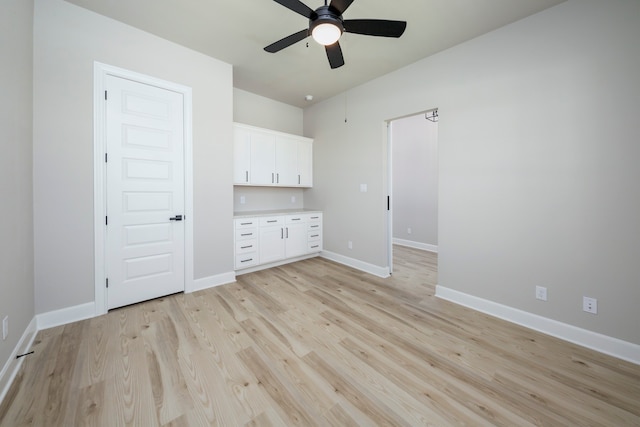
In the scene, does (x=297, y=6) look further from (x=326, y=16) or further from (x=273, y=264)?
(x=273, y=264)

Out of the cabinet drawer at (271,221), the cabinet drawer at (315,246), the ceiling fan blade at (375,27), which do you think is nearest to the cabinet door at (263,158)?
the cabinet drawer at (271,221)

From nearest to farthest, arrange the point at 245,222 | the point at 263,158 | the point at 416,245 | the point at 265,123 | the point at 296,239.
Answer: the point at 245,222, the point at 263,158, the point at 296,239, the point at 265,123, the point at 416,245

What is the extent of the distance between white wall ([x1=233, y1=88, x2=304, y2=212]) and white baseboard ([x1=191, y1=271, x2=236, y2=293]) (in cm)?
127

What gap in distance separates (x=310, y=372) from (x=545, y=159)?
8.90 ft

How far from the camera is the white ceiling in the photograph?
6.98ft

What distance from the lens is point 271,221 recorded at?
3.84m

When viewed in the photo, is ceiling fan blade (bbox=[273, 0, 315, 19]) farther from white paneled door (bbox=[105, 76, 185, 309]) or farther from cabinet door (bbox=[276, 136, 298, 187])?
cabinet door (bbox=[276, 136, 298, 187])

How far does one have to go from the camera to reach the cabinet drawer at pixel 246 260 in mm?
3477

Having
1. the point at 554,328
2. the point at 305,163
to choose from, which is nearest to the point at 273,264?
the point at 305,163

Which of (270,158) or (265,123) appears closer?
(270,158)

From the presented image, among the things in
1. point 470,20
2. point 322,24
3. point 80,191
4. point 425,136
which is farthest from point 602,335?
point 80,191

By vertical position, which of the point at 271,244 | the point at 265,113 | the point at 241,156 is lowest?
the point at 271,244

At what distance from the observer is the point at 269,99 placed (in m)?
4.38

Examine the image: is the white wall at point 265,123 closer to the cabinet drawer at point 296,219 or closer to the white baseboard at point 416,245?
the cabinet drawer at point 296,219
